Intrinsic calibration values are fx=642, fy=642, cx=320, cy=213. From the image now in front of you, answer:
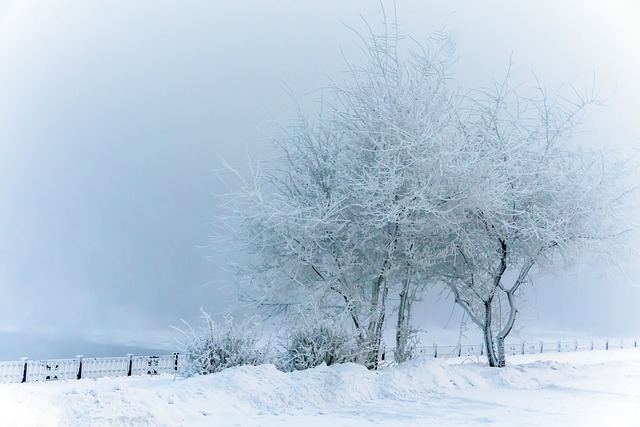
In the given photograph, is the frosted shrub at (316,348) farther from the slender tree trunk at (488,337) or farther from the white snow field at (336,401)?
the slender tree trunk at (488,337)

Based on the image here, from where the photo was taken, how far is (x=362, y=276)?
17156 millimetres

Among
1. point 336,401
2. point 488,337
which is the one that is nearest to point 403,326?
point 488,337

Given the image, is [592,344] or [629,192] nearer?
[629,192]

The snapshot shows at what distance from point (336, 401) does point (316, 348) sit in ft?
9.12

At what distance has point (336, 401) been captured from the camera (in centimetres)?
1067

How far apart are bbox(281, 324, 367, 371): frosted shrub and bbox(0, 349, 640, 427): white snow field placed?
0.83 m

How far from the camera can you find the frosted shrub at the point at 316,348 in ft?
43.8

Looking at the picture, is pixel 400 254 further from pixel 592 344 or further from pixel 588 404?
pixel 592 344

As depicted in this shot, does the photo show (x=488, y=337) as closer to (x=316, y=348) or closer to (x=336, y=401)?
(x=316, y=348)

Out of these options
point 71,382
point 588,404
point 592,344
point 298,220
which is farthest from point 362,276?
point 592,344

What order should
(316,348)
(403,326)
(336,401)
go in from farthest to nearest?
1. (403,326)
2. (316,348)
3. (336,401)

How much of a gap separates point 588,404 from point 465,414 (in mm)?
2880

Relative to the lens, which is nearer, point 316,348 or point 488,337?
point 316,348

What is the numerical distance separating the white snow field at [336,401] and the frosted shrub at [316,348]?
833mm
